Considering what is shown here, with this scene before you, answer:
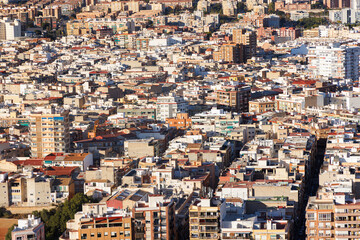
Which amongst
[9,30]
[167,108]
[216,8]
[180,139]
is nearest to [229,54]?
[167,108]

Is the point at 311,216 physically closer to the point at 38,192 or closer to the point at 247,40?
the point at 38,192

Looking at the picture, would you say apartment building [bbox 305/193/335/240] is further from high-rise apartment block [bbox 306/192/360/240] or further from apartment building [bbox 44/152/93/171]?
apartment building [bbox 44/152/93/171]

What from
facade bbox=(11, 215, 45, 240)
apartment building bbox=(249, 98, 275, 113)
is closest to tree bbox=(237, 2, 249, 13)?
apartment building bbox=(249, 98, 275, 113)

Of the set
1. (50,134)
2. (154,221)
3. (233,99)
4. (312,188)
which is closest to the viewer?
(154,221)

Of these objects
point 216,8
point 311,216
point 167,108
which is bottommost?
point 311,216

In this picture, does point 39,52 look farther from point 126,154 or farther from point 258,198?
point 258,198

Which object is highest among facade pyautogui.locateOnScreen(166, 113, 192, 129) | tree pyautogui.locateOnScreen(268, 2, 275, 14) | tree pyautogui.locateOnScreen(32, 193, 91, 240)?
tree pyautogui.locateOnScreen(268, 2, 275, 14)

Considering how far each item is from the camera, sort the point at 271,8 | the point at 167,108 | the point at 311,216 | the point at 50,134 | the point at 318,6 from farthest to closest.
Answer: the point at 318,6, the point at 271,8, the point at 167,108, the point at 50,134, the point at 311,216

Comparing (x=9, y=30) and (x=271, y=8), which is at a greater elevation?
(x=271, y=8)
